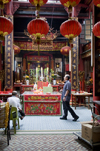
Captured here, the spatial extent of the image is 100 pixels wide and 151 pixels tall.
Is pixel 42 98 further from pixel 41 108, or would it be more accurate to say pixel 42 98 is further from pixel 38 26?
pixel 38 26

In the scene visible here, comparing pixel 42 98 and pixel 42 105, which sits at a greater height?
pixel 42 98

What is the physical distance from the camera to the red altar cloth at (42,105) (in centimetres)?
568

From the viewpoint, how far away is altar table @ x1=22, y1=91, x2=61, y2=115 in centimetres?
568

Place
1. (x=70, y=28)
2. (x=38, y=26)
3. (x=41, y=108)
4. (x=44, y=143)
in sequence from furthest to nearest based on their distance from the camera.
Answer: (x=41, y=108) → (x=70, y=28) → (x=38, y=26) → (x=44, y=143)

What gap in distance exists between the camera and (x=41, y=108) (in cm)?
569

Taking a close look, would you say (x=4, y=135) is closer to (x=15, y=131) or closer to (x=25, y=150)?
(x=15, y=131)

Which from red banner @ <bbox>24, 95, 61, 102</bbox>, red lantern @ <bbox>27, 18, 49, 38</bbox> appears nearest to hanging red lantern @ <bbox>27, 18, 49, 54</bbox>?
red lantern @ <bbox>27, 18, 49, 38</bbox>

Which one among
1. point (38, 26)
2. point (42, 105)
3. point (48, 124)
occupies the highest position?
point (38, 26)

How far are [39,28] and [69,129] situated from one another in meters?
2.69

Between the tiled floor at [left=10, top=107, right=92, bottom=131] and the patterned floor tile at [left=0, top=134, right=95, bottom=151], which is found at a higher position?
the patterned floor tile at [left=0, top=134, right=95, bottom=151]

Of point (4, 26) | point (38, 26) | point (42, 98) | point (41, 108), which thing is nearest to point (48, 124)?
point (41, 108)

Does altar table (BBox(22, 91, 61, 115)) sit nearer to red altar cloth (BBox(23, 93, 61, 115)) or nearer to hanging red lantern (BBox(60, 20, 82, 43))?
red altar cloth (BBox(23, 93, 61, 115))

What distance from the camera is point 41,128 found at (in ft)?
13.8

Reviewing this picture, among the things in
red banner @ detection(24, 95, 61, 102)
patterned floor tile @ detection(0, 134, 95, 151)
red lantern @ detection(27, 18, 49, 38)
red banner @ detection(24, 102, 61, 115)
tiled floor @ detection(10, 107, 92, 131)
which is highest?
red lantern @ detection(27, 18, 49, 38)
